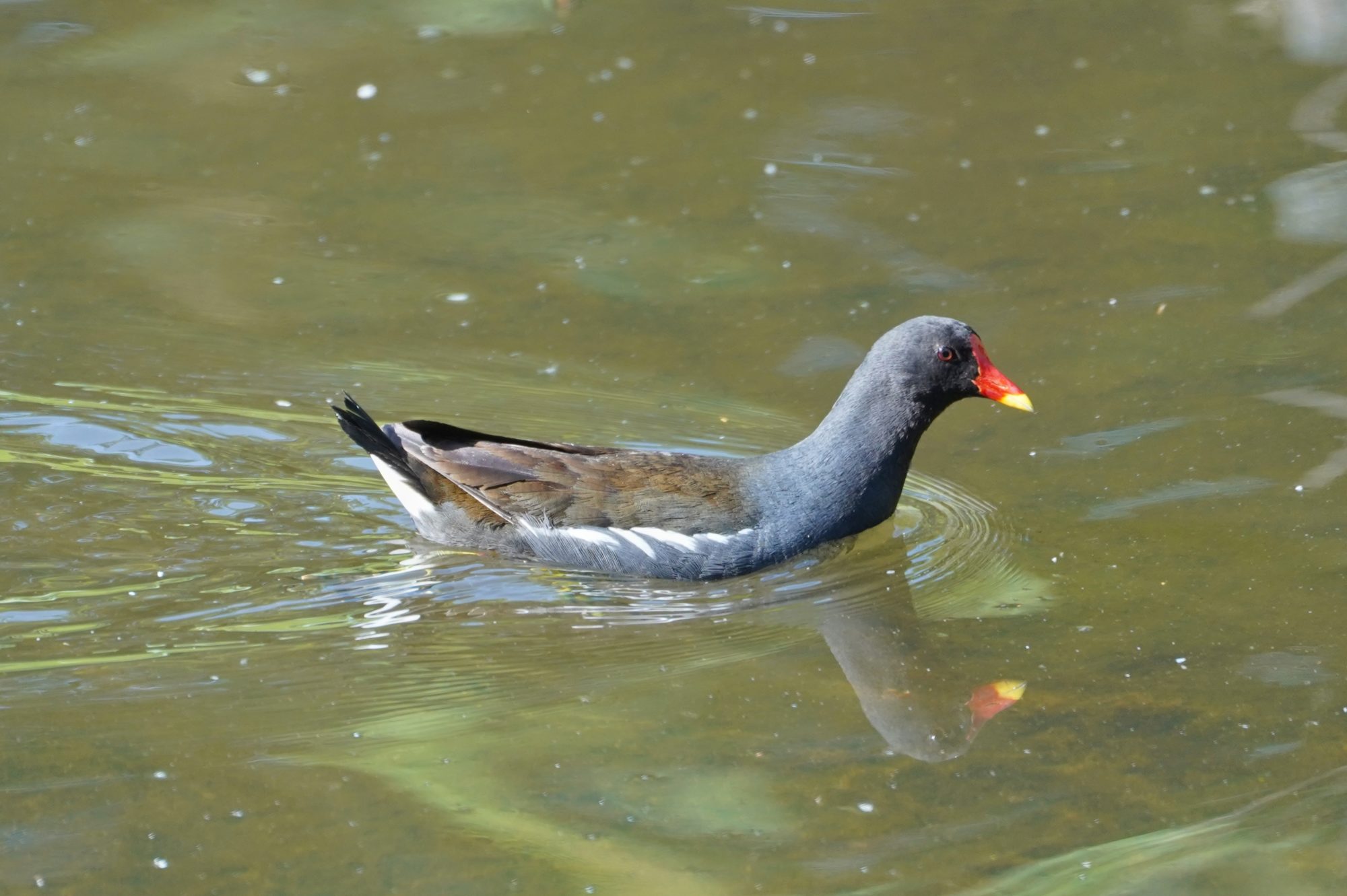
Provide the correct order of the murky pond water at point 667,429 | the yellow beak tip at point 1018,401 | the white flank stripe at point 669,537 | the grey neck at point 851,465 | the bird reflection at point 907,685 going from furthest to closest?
1. the yellow beak tip at point 1018,401
2. the grey neck at point 851,465
3. the white flank stripe at point 669,537
4. the bird reflection at point 907,685
5. the murky pond water at point 667,429

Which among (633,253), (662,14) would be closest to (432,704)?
(633,253)

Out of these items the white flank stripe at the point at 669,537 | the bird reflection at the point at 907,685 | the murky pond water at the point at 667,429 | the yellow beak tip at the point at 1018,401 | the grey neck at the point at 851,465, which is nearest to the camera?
the murky pond water at the point at 667,429

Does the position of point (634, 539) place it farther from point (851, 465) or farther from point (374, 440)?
point (374, 440)

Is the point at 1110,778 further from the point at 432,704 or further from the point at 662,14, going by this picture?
the point at 662,14

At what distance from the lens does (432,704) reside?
4.67 metres

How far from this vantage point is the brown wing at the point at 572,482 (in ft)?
18.2

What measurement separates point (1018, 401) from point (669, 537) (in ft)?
4.17

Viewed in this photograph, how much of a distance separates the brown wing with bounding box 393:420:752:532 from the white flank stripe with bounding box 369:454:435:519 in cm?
4

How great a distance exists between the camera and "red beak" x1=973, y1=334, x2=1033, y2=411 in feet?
19.0

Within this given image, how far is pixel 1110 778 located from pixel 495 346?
354 centimetres

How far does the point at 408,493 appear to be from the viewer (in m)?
5.82

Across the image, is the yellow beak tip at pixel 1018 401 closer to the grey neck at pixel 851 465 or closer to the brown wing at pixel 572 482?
the grey neck at pixel 851 465

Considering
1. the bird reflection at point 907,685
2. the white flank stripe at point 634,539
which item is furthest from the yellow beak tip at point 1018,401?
the white flank stripe at point 634,539

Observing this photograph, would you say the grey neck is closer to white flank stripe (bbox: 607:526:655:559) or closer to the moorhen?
the moorhen
